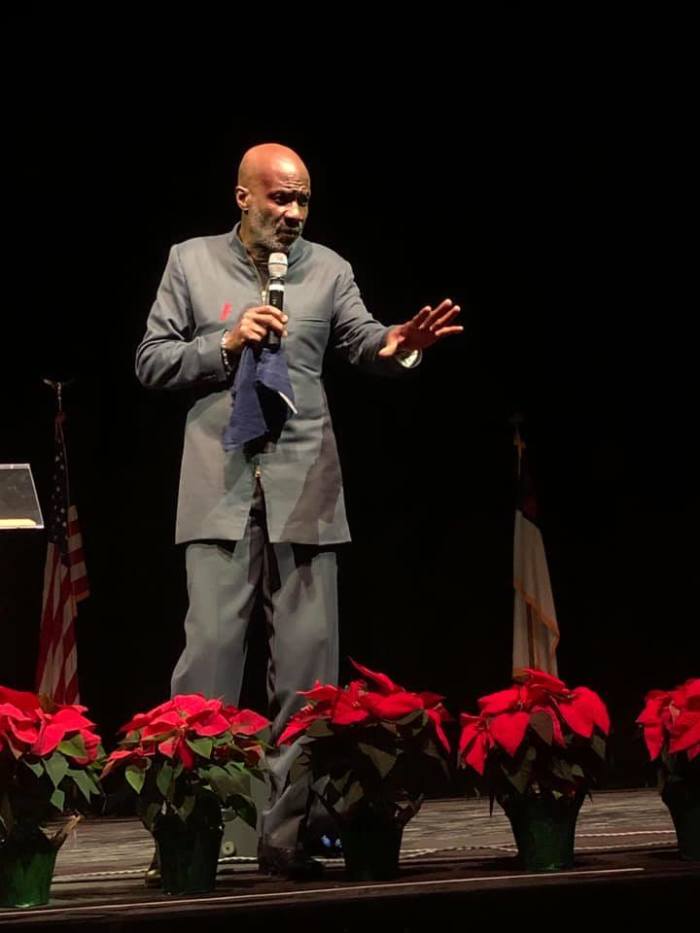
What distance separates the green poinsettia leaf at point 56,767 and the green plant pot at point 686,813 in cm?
106

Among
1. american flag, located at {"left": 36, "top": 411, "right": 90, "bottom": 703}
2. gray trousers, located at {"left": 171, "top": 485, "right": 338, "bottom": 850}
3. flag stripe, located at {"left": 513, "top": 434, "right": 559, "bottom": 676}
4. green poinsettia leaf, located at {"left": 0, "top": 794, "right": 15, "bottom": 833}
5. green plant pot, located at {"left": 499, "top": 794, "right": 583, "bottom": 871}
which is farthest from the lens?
flag stripe, located at {"left": 513, "top": 434, "right": 559, "bottom": 676}

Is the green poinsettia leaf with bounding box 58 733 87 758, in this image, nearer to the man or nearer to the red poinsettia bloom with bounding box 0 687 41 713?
the red poinsettia bloom with bounding box 0 687 41 713

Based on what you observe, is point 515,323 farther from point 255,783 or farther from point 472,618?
point 255,783

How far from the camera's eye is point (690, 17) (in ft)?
17.3

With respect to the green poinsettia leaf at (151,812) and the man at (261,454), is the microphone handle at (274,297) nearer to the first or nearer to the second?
the man at (261,454)

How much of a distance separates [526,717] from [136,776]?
649 millimetres

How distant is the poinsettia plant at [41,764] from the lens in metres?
2.21

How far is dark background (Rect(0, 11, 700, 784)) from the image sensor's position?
532cm

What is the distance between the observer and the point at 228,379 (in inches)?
107

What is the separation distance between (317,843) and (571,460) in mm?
4138

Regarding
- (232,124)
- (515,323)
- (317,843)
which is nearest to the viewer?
(317,843)

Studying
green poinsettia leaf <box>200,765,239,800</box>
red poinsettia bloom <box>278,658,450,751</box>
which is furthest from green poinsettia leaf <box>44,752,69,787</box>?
red poinsettia bloom <box>278,658,450,751</box>

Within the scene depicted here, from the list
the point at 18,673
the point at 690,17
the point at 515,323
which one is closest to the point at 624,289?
the point at 515,323

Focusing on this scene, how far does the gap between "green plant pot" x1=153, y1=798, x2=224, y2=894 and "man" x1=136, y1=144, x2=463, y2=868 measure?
0.99ft
